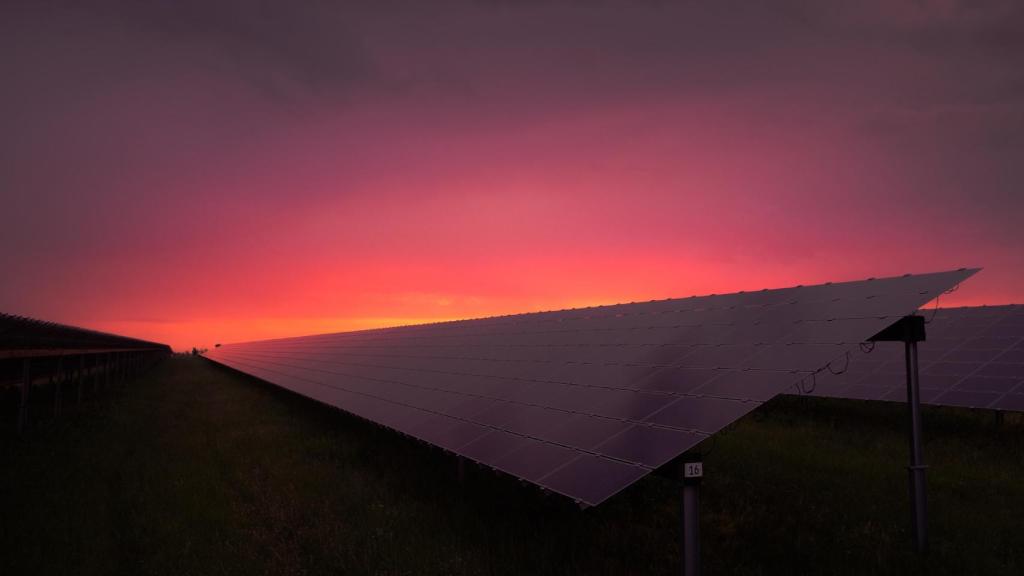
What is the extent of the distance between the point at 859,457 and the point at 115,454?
63.6 ft

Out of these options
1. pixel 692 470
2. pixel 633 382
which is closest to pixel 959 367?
pixel 633 382

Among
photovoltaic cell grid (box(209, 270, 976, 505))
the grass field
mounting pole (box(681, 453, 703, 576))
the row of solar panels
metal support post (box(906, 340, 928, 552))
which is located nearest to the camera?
mounting pole (box(681, 453, 703, 576))

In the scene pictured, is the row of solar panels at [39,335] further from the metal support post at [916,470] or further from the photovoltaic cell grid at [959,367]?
the photovoltaic cell grid at [959,367]

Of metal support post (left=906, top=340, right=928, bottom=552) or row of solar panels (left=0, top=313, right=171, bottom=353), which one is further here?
row of solar panels (left=0, top=313, right=171, bottom=353)

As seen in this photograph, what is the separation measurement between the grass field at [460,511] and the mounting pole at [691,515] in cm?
165

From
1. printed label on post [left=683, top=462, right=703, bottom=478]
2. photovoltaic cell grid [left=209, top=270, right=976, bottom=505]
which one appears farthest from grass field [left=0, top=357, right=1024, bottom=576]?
printed label on post [left=683, top=462, right=703, bottom=478]

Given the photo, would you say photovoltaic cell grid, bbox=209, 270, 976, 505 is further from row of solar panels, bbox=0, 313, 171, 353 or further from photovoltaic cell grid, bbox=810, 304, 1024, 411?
row of solar panels, bbox=0, 313, 171, 353

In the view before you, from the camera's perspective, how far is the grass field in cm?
826

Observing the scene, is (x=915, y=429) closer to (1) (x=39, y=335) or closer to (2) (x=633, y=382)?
(2) (x=633, y=382)

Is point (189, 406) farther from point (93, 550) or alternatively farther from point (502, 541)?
point (502, 541)

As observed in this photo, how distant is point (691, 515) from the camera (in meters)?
6.10

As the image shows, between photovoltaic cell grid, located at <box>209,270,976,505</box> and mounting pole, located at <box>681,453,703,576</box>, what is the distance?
217 mm

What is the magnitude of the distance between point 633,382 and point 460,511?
367 cm

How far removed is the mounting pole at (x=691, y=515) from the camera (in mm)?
6098
